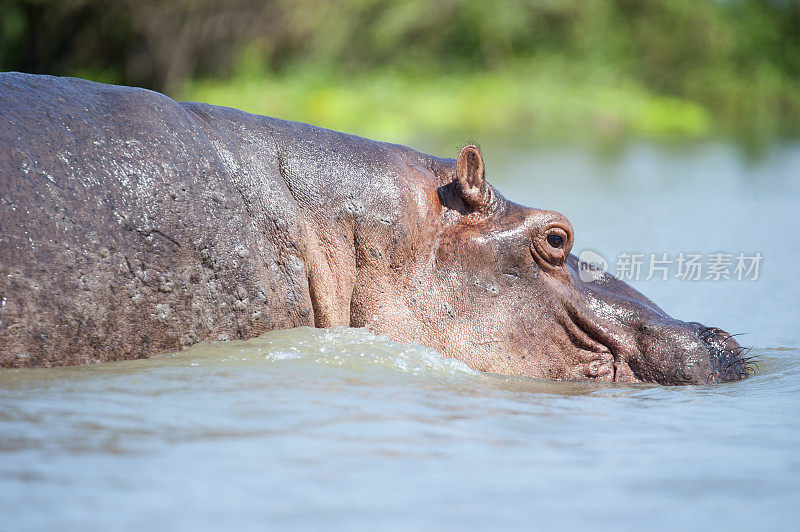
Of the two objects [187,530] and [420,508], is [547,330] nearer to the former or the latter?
[420,508]

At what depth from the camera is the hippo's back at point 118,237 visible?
3.46m

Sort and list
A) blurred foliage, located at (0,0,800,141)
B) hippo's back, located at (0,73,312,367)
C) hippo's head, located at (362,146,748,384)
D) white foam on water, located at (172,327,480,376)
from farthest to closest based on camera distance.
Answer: blurred foliage, located at (0,0,800,141) → hippo's head, located at (362,146,748,384) → white foam on water, located at (172,327,480,376) → hippo's back, located at (0,73,312,367)

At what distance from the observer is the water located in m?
2.44

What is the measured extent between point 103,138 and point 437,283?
58.6 inches

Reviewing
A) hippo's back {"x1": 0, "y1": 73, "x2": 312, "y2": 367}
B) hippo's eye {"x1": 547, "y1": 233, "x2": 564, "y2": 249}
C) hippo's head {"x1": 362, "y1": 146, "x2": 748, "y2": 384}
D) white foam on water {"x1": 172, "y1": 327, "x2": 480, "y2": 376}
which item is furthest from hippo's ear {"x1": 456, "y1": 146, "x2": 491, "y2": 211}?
hippo's back {"x1": 0, "y1": 73, "x2": 312, "y2": 367}

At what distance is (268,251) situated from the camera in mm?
4020

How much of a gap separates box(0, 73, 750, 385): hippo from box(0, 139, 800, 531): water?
0.44 feet

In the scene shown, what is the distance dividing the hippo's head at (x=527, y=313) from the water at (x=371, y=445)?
0.50ft

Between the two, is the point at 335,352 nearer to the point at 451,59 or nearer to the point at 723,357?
the point at 723,357

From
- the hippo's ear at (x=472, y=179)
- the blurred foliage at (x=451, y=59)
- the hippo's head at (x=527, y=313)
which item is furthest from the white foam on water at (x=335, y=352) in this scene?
the blurred foliage at (x=451, y=59)

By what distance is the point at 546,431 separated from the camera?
10.7 feet

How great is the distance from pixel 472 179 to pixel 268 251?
1.01 m

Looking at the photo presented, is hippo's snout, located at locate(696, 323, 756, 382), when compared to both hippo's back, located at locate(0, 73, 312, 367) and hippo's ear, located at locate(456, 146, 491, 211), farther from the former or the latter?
hippo's back, located at locate(0, 73, 312, 367)

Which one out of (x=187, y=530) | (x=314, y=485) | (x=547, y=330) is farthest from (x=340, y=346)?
(x=187, y=530)
